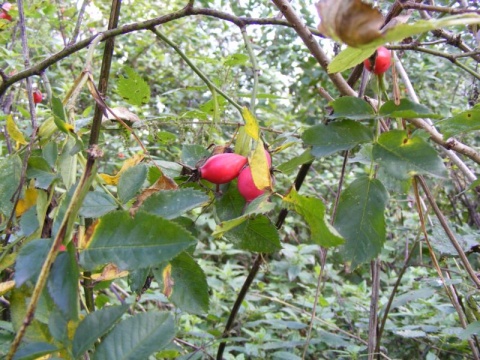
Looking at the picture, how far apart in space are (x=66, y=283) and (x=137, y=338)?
90 mm

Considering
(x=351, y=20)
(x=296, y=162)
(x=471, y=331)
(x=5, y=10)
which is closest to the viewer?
(x=351, y=20)

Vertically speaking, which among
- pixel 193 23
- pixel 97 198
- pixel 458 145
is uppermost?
pixel 193 23

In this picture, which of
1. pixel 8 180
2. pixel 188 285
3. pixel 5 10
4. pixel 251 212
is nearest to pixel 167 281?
pixel 188 285

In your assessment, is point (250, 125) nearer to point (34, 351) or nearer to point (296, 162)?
point (296, 162)

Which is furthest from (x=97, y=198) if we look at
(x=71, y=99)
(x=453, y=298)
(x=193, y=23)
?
(x=193, y=23)

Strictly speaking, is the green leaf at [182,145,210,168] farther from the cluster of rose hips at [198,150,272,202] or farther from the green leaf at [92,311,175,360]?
the green leaf at [92,311,175,360]

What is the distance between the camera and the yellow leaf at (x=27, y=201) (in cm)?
55

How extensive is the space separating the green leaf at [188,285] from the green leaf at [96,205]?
84mm

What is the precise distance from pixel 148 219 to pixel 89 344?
0.11 metres

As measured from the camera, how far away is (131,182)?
46 cm

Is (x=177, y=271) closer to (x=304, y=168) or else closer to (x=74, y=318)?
(x=74, y=318)

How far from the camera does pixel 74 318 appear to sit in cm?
32

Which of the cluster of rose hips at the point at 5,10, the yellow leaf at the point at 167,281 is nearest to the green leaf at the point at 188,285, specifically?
the yellow leaf at the point at 167,281

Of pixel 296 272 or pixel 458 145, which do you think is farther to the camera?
pixel 296 272
